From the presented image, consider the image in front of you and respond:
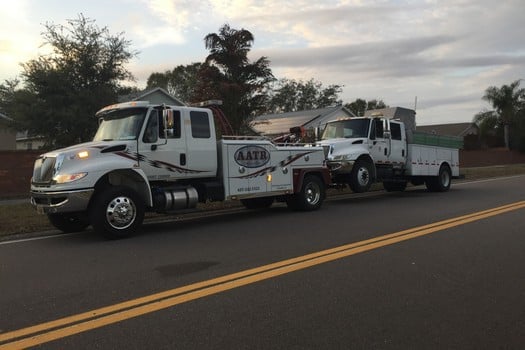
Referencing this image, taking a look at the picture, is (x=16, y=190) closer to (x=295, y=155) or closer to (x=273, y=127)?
(x=295, y=155)

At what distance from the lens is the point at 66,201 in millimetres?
9078

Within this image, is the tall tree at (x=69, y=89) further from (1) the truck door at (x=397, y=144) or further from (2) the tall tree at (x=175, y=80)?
(2) the tall tree at (x=175, y=80)

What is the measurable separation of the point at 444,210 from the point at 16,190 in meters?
14.2

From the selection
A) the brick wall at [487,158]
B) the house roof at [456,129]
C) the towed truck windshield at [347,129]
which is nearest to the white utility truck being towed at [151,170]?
the towed truck windshield at [347,129]

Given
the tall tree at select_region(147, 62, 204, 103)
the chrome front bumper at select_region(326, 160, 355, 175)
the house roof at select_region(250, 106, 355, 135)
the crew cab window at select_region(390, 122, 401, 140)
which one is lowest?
the chrome front bumper at select_region(326, 160, 355, 175)

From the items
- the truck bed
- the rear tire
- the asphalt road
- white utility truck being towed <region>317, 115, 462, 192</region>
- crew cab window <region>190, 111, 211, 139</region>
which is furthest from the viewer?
the rear tire

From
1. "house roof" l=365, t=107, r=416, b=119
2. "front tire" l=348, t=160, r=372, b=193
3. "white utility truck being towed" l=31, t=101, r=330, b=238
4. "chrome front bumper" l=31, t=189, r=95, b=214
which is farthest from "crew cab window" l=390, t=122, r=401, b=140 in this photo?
"chrome front bumper" l=31, t=189, r=95, b=214

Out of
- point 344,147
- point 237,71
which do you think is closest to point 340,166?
point 344,147

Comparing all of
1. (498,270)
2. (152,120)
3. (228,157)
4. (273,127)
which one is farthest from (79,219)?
(273,127)

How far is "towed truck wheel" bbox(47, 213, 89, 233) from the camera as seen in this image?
10.2 meters

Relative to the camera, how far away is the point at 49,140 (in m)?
20.3

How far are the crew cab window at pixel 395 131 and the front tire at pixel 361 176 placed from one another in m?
2.12

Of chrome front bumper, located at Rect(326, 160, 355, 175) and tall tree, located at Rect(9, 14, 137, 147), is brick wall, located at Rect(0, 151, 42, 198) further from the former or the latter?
chrome front bumper, located at Rect(326, 160, 355, 175)

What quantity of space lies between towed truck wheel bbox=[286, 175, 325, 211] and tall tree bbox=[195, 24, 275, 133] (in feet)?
55.3
